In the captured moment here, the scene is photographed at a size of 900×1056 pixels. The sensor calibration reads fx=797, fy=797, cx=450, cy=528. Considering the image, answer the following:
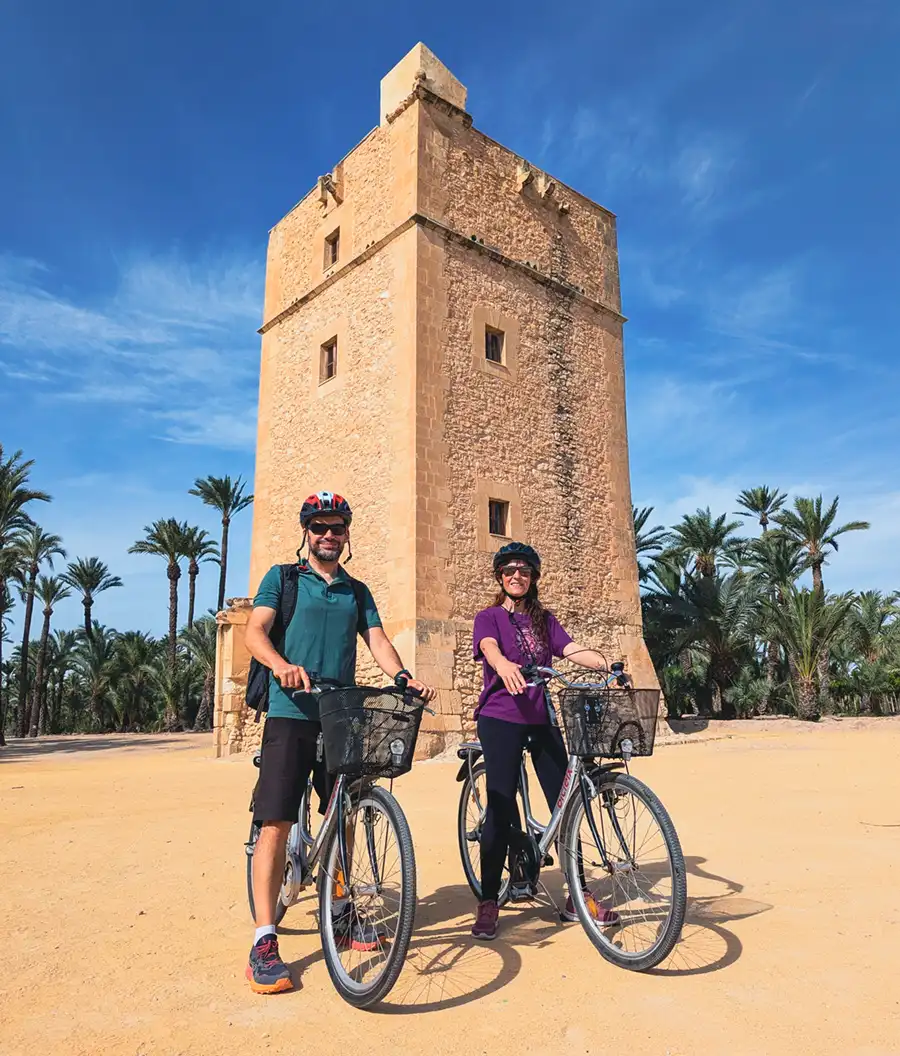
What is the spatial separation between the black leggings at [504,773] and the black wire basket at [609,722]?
1.31 ft

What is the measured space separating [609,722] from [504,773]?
2.03 ft

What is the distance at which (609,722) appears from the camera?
329cm

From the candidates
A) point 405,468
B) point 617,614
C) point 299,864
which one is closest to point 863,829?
point 299,864

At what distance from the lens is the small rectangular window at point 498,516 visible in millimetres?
14850

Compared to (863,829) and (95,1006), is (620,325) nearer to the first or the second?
(863,829)

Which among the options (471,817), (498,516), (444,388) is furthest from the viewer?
(498,516)

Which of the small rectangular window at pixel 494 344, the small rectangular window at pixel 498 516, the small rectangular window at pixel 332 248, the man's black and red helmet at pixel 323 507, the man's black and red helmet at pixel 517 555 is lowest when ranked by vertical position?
the man's black and red helmet at pixel 517 555

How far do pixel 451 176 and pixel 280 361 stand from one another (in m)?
5.58

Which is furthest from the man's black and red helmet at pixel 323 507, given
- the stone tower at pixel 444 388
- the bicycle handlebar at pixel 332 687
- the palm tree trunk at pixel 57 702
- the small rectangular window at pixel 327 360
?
the palm tree trunk at pixel 57 702

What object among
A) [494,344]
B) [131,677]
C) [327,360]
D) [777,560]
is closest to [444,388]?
[494,344]

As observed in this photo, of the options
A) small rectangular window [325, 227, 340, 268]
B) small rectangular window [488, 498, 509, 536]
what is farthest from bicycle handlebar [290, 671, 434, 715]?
small rectangular window [325, 227, 340, 268]

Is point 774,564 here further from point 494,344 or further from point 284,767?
point 284,767

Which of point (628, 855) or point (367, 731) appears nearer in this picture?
point (367, 731)

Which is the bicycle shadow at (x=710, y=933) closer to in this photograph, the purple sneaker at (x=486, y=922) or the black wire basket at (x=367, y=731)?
the purple sneaker at (x=486, y=922)
